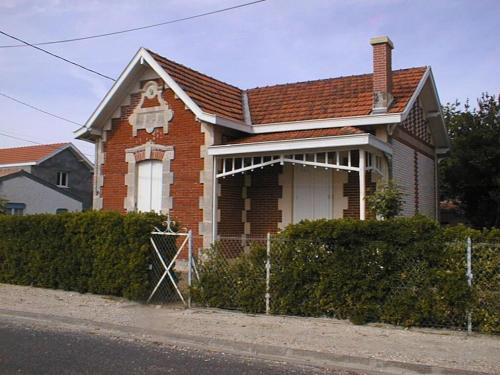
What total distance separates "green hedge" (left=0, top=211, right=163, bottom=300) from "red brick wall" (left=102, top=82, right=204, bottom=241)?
3.51 m

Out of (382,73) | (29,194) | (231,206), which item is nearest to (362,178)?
(382,73)

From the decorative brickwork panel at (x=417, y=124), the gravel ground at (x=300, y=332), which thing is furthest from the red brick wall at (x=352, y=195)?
the gravel ground at (x=300, y=332)

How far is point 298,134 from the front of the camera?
1430 cm

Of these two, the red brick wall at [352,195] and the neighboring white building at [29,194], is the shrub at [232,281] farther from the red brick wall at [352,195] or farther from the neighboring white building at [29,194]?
the neighboring white building at [29,194]

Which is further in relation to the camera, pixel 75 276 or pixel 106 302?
pixel 75 276

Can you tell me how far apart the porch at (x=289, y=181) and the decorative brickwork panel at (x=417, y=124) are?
2.50 m

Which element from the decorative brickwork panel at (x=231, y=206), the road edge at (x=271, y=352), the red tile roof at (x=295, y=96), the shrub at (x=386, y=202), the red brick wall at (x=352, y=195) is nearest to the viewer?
the road edge at (x=271, y=352)

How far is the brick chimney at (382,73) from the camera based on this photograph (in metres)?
13.9

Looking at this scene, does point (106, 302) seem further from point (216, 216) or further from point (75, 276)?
point (216, 216)

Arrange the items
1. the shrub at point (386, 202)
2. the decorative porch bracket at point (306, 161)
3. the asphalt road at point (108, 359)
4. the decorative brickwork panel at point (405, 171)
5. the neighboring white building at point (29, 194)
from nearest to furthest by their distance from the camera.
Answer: the asphalt road at point (108, 359) → the shrub at point (386, 202) → the decorative porch bracket at point (306, 161) → the decorative brickwork panel at point (405, 171) → the neighboring white building at point (29, 194)

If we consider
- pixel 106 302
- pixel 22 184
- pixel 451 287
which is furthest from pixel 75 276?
pixel 22 184

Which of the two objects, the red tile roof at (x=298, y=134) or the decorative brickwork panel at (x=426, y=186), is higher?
the red tile roof at (x=298, y=134)

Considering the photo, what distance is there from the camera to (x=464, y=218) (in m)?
23.0

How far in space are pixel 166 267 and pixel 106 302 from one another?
1.49 m
